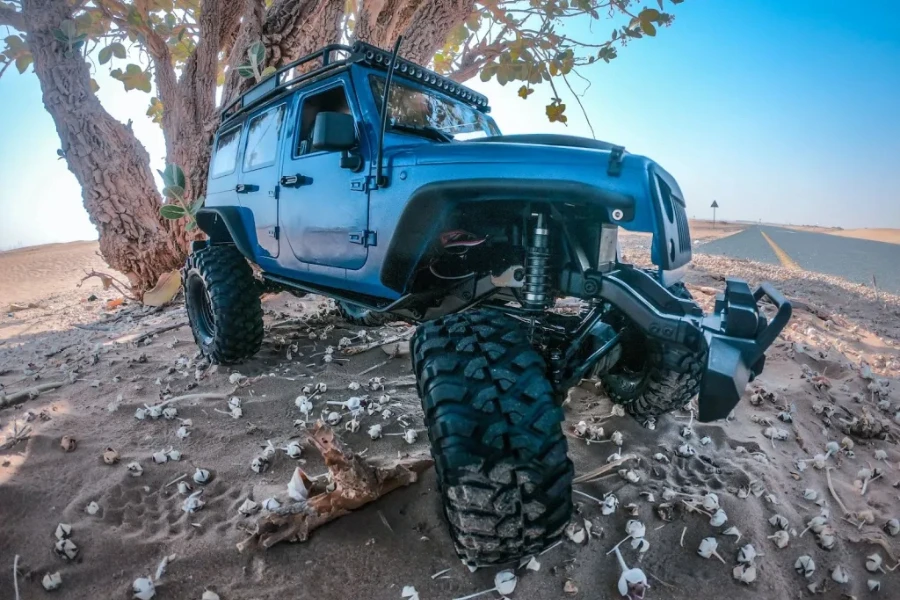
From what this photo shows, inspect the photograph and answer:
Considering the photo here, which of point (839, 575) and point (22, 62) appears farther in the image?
point (22, 62)

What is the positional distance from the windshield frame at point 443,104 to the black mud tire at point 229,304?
5.21 ft

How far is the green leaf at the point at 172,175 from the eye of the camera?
5098 millimetres

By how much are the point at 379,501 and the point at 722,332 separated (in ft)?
4.27

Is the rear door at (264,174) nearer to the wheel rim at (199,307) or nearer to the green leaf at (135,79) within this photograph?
the wheel rim at (199,307)

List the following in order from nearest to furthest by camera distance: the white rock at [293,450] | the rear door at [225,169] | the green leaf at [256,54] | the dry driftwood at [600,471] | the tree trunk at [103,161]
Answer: the dry driftwood at [600,471] → the white rock at [293,450] → the rear door at [225,169] → the green leaf at [256,54] → the tree trunk at [103,161]

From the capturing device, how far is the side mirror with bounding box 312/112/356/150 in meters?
2.16

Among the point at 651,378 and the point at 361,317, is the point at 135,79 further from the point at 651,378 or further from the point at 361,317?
the point at 651,378

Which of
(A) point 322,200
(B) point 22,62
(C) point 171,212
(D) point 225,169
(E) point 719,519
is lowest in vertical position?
(E) point 719,519

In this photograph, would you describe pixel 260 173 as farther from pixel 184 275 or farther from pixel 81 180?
pixel 81 180

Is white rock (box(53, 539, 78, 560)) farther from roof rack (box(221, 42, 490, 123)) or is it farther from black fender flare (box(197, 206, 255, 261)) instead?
roof rack (box(221, 42, 490, 123))

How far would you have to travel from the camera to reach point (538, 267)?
1772 mm

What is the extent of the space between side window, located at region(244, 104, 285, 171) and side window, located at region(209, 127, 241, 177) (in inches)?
10.3

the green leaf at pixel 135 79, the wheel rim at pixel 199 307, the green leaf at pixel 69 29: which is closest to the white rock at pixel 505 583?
the wheel rim at pixel 199 307

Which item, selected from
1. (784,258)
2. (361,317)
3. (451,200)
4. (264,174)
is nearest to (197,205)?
(264,174)
